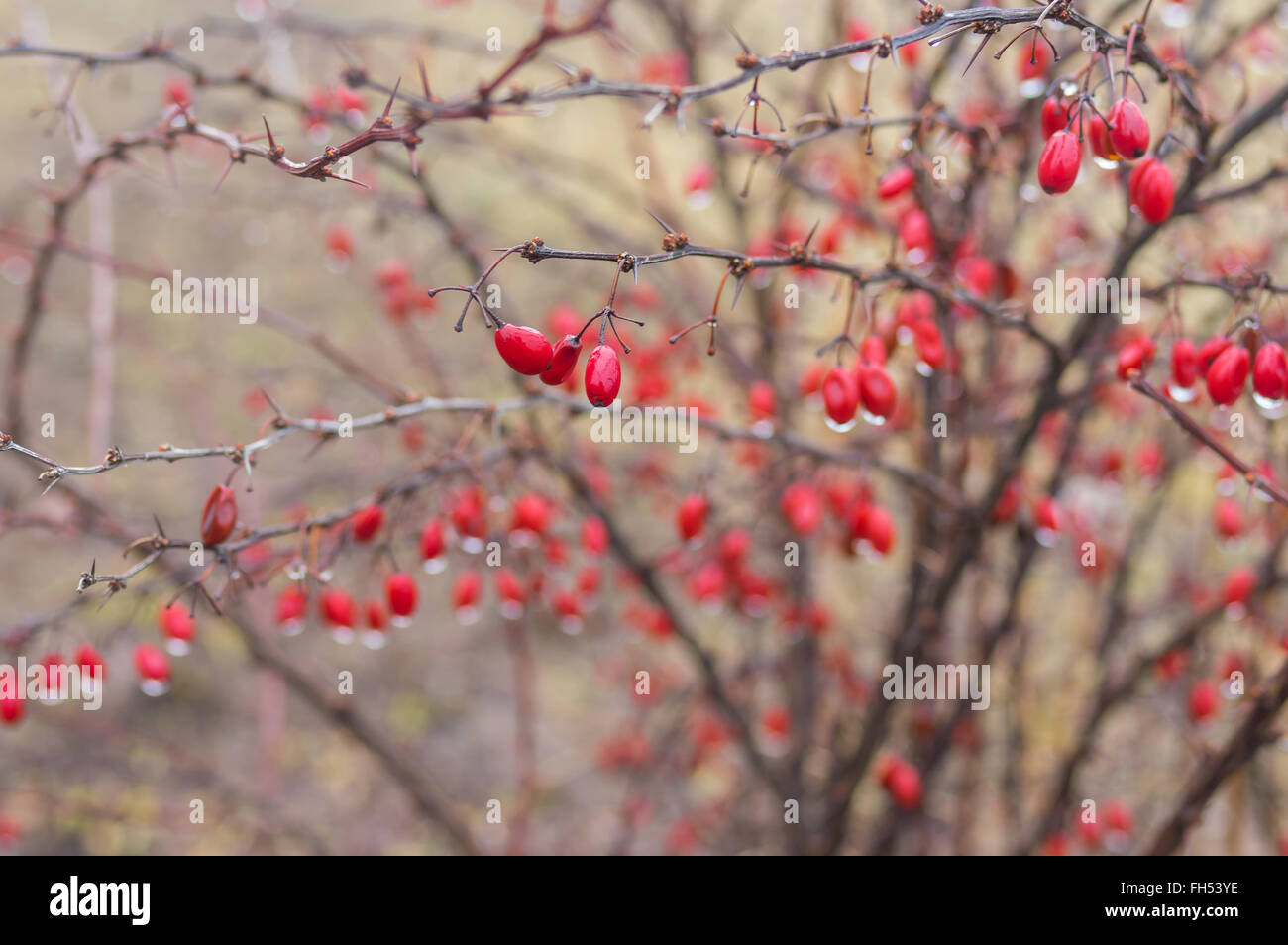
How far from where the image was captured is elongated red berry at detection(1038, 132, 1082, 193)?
115 cm

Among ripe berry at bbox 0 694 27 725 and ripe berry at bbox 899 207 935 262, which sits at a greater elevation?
ripe berry at bbox 899 207 935 262

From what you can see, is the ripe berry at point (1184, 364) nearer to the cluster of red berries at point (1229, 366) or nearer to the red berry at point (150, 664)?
→ the cluster of red berries at point (1229, 366)

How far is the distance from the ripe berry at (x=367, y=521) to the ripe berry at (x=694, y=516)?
0.63 m

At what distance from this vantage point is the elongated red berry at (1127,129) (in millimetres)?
1170

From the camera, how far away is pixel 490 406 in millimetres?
1532

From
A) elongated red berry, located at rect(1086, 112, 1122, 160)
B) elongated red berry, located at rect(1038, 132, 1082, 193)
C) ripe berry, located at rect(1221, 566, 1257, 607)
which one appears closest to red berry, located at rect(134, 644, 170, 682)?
elongated red berry, located at rect(1038, 132, 1082, 193)

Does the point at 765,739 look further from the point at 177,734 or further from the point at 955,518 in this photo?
the point at 177,734

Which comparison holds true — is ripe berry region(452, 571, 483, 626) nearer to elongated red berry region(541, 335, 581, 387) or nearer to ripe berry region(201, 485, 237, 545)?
ripe berry region(201, 485, 237, 545)

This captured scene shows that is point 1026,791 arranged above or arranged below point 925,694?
below
